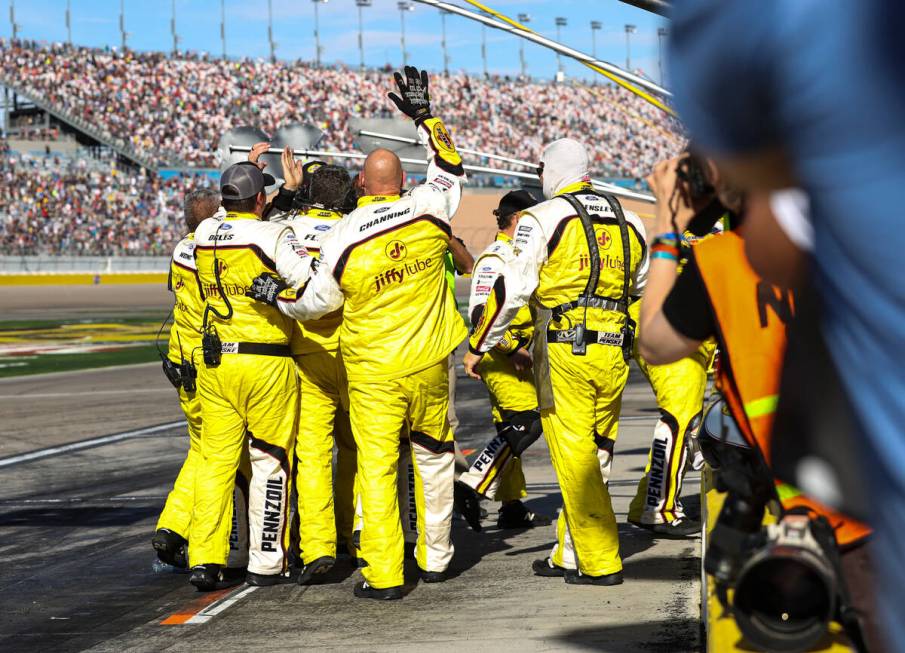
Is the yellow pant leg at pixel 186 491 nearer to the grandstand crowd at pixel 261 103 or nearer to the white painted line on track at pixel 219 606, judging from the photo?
the white painted line on track at pixel 219 606

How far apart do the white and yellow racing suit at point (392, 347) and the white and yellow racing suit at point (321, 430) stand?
48 centimetres

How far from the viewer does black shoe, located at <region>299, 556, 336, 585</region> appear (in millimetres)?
5879

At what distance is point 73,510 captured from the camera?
25.7 ft

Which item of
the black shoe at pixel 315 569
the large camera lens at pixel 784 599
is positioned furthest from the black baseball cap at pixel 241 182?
the large camera lens at pixel 784 599

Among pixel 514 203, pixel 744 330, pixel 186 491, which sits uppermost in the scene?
pixel 514 203

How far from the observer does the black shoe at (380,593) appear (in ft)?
18.0

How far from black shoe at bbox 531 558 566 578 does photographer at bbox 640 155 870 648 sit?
3.56m

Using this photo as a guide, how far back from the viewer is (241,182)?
5992 mm

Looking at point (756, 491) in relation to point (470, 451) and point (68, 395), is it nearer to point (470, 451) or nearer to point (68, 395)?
point (470, 451)

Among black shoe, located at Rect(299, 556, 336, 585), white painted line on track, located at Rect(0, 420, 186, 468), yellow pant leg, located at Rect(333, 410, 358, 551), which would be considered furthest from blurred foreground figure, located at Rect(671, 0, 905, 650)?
white painted line on track, located at Rect(0, 420, 186, 468)

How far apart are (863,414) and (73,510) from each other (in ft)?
23.7

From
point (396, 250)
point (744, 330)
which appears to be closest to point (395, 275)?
point (396, 250)

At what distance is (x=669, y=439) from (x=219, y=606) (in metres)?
2.55

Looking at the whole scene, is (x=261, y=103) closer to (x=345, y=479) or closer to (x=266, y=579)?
(x=345, y=479)
